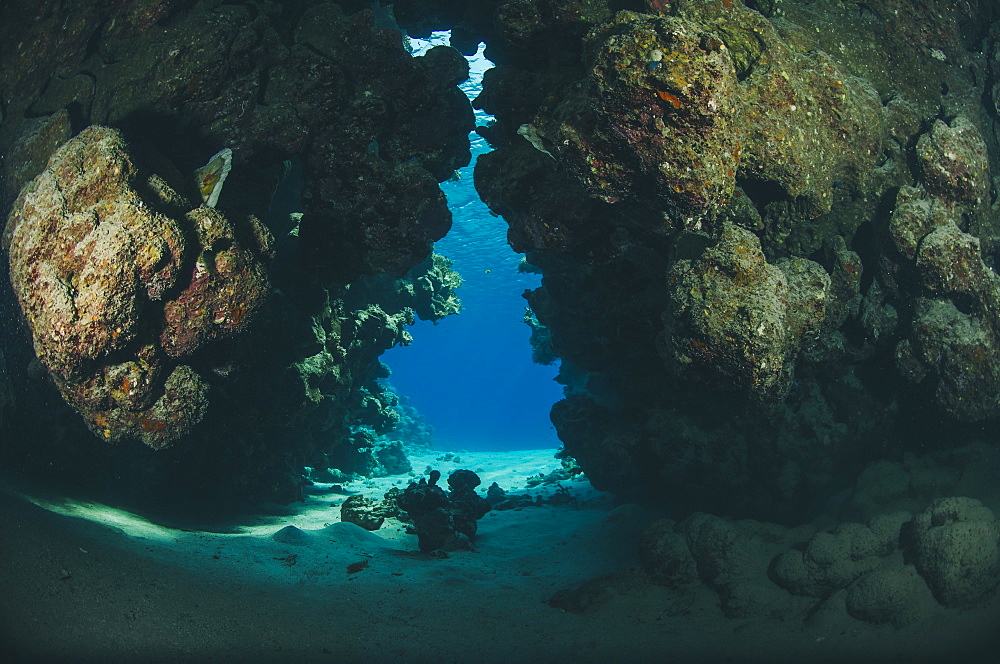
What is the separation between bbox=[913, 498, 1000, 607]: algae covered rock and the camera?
200 inches

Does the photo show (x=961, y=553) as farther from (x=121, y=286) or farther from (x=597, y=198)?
(x=121, y=286)

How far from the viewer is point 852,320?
22.5ft

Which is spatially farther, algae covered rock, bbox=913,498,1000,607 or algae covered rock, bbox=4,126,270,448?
algae covered rock, bbox=913,498,1000,607

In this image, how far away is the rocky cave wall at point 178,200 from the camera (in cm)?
479

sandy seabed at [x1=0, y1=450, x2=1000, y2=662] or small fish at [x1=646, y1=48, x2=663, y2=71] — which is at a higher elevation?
small fish at [x1=646, y1=48, x2=663, y2=71]

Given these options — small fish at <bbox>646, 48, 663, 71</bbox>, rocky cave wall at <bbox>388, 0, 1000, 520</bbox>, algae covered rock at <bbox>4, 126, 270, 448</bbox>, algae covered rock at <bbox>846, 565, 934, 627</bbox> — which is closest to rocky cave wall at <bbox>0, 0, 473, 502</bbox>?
algae covered rock at <bbox>4, 126, 270, 448</bbox>

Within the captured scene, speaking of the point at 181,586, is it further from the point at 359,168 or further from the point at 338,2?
the point at 338,2

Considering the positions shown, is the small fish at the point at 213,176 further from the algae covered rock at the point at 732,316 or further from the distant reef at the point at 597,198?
the algae covered rock at the point at 732,316

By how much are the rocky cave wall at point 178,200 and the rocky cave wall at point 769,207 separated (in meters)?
1.73

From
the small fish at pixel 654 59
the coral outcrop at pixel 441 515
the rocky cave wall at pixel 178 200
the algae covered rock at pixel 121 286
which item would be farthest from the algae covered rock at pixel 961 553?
the algae covered rock at pixel 121 286

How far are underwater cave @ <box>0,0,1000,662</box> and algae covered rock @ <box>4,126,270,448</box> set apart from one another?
35 mm

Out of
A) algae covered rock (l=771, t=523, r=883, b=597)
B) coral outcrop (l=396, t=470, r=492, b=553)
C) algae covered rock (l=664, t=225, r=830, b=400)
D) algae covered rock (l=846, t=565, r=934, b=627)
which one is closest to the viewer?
algae covered rock (l=664, t=225, r=830, b=400)

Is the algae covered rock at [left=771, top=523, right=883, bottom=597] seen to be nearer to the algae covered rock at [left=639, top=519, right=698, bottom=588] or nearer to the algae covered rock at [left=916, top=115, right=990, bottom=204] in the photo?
the algae covered rock at [left=639, top=519, right=698, bottom=588]

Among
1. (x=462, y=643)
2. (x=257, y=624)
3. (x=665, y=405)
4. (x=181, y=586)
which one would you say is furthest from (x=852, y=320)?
(x=181, y=586)
